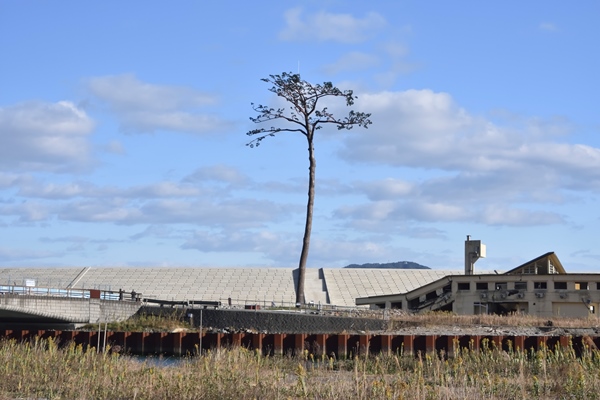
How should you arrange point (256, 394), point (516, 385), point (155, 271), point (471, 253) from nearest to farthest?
1. point (256, 394)
2. point (516, 385)
3. point (471, 253)
4. point (155, 271)

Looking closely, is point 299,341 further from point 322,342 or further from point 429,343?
point 429,343

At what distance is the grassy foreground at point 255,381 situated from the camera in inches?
791

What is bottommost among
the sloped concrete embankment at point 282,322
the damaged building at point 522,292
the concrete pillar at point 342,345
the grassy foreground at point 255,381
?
the grassy foreground at point 255,381

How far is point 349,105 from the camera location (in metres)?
62.9

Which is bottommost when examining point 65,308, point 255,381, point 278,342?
point 255,381

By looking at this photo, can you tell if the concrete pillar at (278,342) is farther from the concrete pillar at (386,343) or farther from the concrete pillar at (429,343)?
the concrete pillar at (429,343)

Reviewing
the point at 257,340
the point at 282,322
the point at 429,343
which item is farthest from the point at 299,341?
the point at 282,322

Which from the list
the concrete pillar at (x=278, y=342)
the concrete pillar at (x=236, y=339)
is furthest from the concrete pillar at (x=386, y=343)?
the concrete pillar at (x=236, y=339)

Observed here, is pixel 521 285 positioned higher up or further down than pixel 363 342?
higher up

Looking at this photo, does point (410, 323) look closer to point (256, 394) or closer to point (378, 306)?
point (378, 306)

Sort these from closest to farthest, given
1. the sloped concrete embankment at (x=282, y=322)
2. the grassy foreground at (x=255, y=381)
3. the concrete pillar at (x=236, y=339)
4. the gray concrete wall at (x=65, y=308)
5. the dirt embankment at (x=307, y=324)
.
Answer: the grassy foreground at (x=255, y=381) → the concrete pillar at (x=236, y=339) → the gray concrete wall at (x=65, y=308) → the dirt embankment at (x=307, y=324) → the sloped concrete embankment at (x=282, y=322)

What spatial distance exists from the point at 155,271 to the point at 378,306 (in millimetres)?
30725

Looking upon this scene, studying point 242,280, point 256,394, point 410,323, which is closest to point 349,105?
point 410,323

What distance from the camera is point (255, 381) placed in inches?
881
